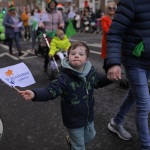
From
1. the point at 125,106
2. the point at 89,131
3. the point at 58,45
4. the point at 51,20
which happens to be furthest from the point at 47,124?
the point at 51,20

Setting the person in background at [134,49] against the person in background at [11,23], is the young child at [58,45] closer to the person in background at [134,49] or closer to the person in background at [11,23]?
the person in background at [134,49]

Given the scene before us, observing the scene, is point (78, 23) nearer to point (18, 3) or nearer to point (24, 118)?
point (24, 118)

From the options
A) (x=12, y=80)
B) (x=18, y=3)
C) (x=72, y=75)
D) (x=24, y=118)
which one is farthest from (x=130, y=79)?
(x=18, y=3)

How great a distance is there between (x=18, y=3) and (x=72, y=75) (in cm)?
5646

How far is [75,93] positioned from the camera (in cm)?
244

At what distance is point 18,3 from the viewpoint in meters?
56.1

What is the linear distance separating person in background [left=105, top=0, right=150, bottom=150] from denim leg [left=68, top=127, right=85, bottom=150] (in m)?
0.56

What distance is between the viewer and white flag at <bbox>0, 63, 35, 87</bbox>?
2.36 metres

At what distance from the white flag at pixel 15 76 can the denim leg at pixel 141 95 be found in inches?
38.0

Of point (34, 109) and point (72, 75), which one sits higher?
point (72, 75)

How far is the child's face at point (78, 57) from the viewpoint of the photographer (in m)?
2.40

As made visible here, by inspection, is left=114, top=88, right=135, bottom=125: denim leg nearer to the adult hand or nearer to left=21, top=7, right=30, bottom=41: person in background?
the adult hand

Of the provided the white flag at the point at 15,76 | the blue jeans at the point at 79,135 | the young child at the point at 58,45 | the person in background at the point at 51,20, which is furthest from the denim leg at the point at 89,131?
the person in background at the point at 51,20

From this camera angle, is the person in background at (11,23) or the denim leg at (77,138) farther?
the person in background at (11,23)
